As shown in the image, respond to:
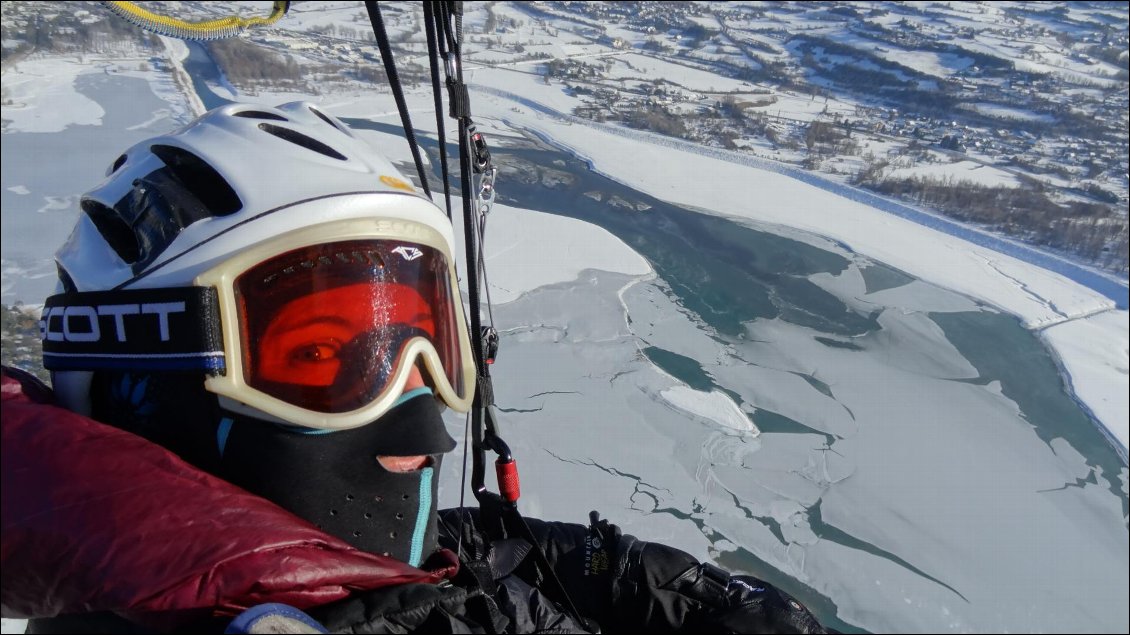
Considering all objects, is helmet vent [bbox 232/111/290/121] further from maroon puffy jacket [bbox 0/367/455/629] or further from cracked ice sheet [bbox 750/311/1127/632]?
cracked ice sheet [bbox 750/311/1127/632]

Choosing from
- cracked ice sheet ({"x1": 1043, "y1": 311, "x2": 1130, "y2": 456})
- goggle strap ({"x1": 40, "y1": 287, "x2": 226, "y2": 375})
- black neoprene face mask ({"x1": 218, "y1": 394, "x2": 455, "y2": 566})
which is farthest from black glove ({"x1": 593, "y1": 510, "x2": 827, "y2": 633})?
cracked ice sheet ({"x1": 1043, "y1": 311, "x2": 1130, "y2": 456})

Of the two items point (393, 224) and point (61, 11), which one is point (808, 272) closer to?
point (393, 224)

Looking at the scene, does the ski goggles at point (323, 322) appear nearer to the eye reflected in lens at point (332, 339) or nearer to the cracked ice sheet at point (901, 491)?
the eye reflected in lens at point (332, 339)

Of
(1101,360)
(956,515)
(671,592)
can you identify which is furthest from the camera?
(1101,360)

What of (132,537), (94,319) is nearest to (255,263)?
(94,319)

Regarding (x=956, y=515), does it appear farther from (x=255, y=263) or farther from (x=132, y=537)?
(x=132, y=537)

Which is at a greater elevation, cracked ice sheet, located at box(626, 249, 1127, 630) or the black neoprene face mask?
the black neoprene face mask

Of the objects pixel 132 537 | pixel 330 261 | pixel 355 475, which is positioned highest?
pixel 330 261
